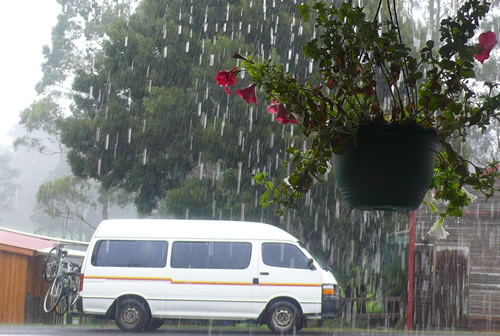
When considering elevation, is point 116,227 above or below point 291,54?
below

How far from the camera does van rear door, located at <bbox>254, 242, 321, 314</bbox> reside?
8953 millimetres

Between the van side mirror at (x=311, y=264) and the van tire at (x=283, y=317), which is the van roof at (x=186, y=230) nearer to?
the van side mirror at (x=311, y=264)

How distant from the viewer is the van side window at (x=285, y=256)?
29.6 ft

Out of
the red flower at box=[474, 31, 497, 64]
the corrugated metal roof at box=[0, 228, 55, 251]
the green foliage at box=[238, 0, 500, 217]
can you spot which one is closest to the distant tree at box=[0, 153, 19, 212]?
the corrugated metal roof at box=[0, 228, 55, 251]

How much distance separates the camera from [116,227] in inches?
375

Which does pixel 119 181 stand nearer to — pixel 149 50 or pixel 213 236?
pixel 149 50

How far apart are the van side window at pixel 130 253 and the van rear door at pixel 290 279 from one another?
1.37 meters

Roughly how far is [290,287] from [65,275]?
13.0 feet

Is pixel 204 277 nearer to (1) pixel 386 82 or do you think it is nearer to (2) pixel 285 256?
(2) pixel 285 256

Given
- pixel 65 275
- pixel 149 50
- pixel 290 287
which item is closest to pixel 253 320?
pixel 290 287

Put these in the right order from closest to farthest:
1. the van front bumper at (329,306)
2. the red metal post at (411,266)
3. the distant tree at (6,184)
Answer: the van front bumper at (329,306) → the red metal post at (411,266) → the distant tree at (6,184)

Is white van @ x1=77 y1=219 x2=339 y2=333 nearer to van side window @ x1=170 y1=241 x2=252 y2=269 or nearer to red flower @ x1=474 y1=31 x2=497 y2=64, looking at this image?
van side window @ x1=170 y1=241 x2=252 y2=269

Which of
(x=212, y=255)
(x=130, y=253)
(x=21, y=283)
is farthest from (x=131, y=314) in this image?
(x=21, y=283)

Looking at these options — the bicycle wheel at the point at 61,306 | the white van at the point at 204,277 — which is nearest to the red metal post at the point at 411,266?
the white van at the point at 204,277
